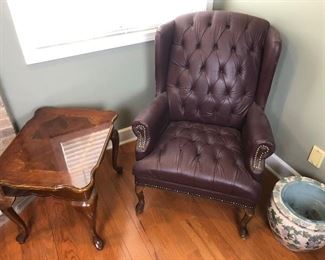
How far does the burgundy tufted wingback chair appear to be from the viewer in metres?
1.34

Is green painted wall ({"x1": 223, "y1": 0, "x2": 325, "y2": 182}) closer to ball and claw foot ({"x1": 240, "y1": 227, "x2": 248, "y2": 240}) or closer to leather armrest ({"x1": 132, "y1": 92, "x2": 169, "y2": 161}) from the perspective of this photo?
ball and claw foot ({"x1": 240, "y1": 227, "x2": 248, "y2": 240})

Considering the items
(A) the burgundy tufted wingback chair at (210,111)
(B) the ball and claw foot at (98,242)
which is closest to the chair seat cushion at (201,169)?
(A) the burgundy tufted wingback chair at (210,111)

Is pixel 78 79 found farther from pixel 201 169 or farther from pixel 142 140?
pixel 201 169

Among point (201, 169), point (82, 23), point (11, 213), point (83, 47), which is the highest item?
point (82, 23)

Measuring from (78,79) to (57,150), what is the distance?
0.51 metres

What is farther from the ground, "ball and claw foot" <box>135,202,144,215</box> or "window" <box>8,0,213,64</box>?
"window" <box>8,0,213,64</box>

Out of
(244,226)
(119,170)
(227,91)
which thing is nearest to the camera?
(244,226)

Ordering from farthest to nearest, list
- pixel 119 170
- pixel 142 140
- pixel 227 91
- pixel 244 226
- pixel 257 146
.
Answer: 1. pixel 119 170
2. pixel 227 91
3. pixel 244 226
4. pixel 142 140
5. pixel 257 146

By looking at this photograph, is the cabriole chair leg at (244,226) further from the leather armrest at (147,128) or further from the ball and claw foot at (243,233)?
the leather armrest at (147,128)

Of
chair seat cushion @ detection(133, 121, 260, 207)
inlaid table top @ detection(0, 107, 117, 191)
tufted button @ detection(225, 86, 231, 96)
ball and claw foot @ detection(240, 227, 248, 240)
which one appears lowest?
ball and claw foot @ detection(240, 227, 248, 240)

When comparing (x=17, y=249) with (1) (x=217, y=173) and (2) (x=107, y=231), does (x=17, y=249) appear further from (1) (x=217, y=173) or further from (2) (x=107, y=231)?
(1) (x=217, y=173)

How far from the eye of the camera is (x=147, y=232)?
5.02 ft

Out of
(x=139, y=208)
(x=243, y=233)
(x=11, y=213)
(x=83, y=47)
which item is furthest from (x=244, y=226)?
(x=83, y=47)

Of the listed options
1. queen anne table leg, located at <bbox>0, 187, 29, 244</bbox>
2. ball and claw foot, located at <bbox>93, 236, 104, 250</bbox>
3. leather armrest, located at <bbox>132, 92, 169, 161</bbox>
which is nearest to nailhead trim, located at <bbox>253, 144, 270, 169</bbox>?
leather armrest, located at <bbox>132, 92, 169, 161</bbox>
